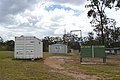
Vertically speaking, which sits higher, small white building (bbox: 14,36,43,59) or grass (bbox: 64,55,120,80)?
small white building (bbox: 14,36,43,59)

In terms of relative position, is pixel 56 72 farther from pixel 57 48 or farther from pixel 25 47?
pixel 57 48

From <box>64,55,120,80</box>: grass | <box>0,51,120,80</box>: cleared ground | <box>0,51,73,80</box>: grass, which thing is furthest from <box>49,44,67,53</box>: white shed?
<box>0,51,73,80</box>: grass

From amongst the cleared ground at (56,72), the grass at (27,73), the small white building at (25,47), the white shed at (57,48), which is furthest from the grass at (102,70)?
the white shed at (57,48)

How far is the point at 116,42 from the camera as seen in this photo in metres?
92.9

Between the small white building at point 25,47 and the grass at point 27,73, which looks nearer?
the grass at point 27,73

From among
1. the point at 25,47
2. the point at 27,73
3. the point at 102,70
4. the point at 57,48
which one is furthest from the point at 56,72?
the point at 57,48

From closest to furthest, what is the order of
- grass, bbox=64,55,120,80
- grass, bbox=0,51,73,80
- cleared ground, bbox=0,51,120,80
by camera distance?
grass, bbox=0,51,73,80, cleared ground, bbox=0,51,120,80, grass, bbox=64,55,120,80

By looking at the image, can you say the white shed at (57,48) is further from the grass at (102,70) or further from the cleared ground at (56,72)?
the cleared ground at (56,72)

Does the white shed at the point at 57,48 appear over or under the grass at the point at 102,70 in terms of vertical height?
over

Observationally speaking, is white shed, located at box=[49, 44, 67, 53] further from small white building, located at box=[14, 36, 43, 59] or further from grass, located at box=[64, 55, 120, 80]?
grass, located at box=[64, 55, 120, 80]

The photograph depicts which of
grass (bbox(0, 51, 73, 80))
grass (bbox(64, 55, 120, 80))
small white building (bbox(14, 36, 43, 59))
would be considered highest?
small white building (bbox(14, 36, 43, 59))

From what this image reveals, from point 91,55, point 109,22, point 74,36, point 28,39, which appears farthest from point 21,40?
point 74,36

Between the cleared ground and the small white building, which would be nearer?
the cleared ground

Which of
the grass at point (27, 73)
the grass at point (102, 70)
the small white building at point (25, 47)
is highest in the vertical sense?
the small white building at point (25, 47)
